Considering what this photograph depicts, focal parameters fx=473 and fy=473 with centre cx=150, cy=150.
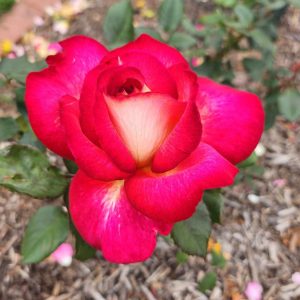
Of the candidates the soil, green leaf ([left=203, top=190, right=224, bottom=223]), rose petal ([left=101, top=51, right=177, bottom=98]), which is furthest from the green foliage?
the soil

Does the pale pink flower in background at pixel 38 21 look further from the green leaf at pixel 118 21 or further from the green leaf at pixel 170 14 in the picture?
the green leaf at pixel 118 21

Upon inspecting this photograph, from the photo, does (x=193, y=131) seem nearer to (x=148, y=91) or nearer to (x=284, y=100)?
(x=148, y=91)

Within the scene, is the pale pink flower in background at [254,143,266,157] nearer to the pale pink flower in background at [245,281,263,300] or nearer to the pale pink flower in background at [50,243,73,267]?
the pale pink flower in background at [245,281,263,300]

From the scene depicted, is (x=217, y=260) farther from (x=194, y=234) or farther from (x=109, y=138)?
(x=109, y=138)

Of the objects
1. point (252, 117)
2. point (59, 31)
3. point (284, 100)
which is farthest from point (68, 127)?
point (59, 31)

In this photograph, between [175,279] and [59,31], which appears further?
[59,31]

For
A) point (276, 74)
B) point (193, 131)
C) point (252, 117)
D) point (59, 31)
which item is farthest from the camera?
point (59, 31)

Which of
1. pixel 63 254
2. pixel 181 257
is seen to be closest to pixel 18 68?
pixel 63 254
